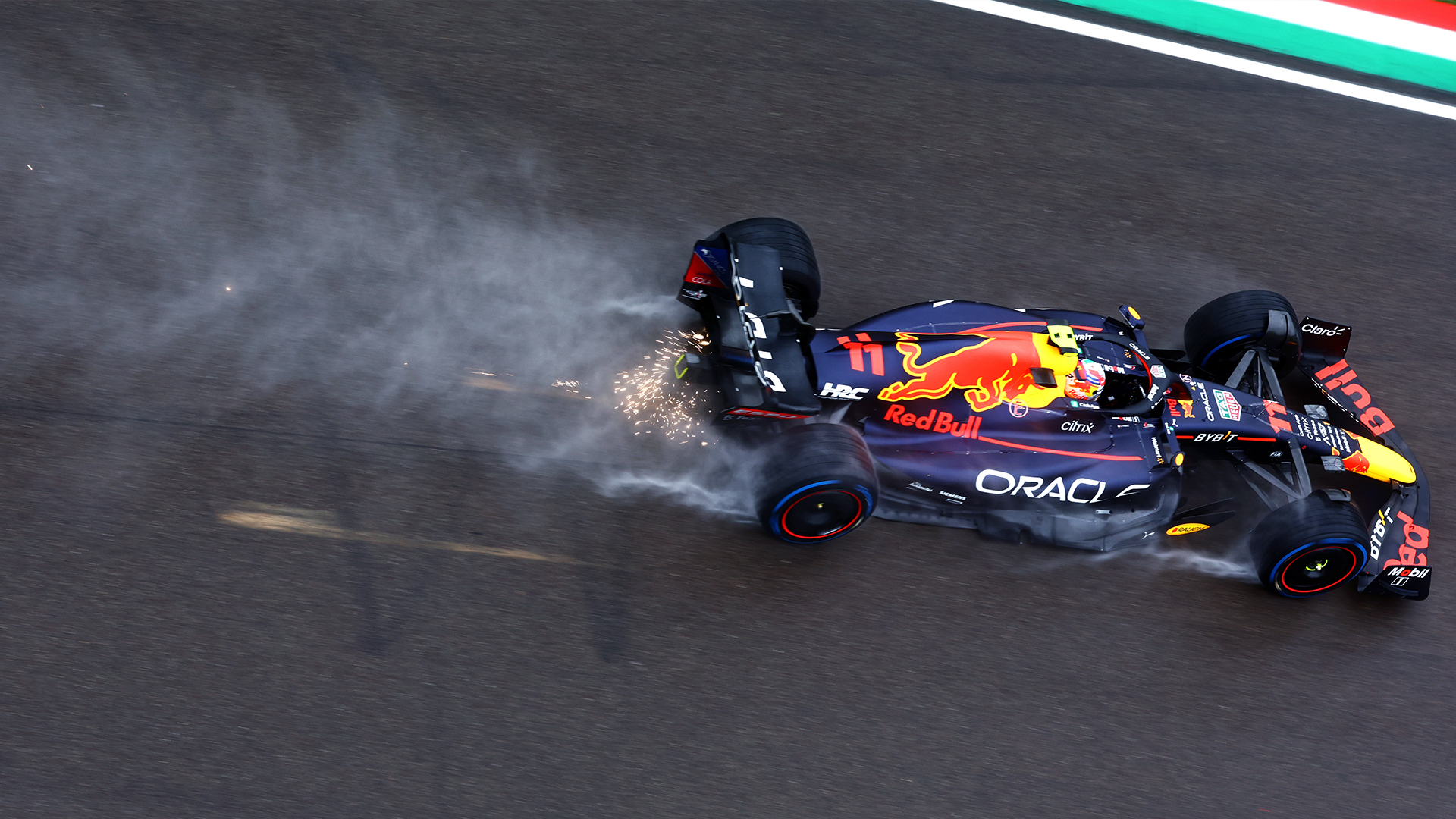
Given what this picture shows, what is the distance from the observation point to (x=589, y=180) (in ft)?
23.7

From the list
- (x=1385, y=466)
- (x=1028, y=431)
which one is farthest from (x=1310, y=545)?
(x=1028, y=431)

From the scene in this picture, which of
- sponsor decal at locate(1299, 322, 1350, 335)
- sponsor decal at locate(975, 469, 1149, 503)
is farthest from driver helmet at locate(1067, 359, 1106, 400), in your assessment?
sponsor decal at locate(1299, 322, 1350, 335)

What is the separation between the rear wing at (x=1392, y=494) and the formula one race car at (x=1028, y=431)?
0.02 metres

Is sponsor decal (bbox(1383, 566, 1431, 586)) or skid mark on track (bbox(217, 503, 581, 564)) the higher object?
sponsor decal (bbox(1383, 566, 1431, 586))

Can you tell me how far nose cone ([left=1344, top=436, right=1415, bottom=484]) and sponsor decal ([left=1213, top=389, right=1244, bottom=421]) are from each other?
71 cm


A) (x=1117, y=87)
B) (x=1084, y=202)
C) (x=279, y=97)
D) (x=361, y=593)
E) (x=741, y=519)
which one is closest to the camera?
(x=361, y=593)

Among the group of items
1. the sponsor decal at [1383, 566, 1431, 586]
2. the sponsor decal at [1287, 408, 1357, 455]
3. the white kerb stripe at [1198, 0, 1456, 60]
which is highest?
the white kerb stripe at [1198, 0, 1456, 60]

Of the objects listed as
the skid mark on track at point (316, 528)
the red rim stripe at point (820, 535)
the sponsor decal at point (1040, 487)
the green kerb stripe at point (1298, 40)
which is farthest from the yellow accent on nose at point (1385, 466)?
the skid mark on track at point (316, 528)

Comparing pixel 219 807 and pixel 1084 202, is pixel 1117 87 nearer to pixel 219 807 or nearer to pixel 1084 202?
pixel 1084 202

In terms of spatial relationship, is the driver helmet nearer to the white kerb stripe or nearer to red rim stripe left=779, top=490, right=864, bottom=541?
red rim stripe left=779, top=490, right=864, bottom=541

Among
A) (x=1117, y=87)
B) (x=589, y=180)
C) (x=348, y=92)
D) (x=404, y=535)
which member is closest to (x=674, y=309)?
(x=589, y=180)

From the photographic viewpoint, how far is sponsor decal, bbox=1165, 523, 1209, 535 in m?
6.02

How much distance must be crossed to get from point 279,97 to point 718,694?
16.2 feet

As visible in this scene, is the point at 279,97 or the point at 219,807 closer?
the point at 219,807
